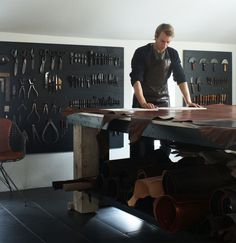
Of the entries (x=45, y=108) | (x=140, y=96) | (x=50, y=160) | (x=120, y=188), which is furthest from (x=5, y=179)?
(x=120, y=188)

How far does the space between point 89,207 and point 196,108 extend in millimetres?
1303

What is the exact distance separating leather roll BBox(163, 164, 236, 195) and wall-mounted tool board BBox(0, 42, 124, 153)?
Result: 103 inches

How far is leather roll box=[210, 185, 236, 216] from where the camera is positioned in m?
2.64

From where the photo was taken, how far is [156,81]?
15.3 feet

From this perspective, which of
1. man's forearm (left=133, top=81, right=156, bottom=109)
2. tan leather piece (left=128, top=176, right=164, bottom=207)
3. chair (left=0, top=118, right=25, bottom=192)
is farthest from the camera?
chair (left=0, top=118, right=25, bottom=192)

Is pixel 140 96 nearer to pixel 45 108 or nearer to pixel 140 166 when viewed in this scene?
pixel 140 166

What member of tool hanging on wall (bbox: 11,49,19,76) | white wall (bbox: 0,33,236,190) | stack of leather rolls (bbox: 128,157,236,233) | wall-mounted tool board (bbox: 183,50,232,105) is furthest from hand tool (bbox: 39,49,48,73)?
stack of leather rolls (bbox: 128,157,236,233)

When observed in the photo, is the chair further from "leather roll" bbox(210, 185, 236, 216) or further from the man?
"leather roll" bbox(210, 185, 236, 216)

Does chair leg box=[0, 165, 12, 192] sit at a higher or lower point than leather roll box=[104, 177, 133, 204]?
lower

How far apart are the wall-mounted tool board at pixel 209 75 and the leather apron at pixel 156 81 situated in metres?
1.62

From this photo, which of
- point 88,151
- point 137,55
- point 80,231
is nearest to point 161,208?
point 80,231

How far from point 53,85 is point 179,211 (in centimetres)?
297

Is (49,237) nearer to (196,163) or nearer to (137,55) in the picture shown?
(196,163)

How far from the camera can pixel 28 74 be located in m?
5.25
